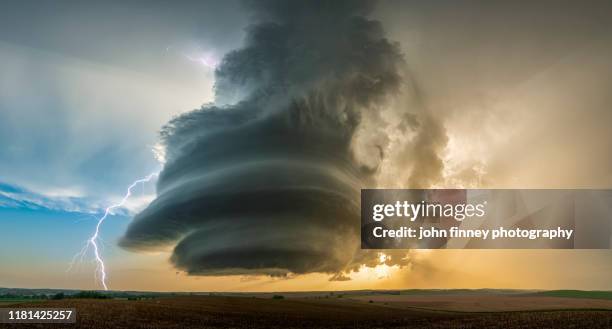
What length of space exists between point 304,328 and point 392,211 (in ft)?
33.6

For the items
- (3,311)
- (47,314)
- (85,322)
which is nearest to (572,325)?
(85,322)

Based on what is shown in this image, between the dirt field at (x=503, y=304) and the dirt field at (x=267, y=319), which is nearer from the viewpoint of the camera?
the dirt field at (x=267, y=319)

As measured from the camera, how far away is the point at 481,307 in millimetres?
53656

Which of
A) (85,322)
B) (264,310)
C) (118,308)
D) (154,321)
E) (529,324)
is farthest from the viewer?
(264,310)

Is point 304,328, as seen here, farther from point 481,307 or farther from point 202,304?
point 481,307

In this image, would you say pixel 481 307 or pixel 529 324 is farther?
pixel 481 307

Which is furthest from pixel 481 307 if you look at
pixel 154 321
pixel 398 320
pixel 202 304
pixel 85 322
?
pixel 85 322

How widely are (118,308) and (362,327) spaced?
18608 mm

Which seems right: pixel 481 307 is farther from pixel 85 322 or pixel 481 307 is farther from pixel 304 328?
pixel 85 322

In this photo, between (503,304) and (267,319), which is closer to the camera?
(267,319)

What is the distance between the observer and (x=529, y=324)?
34875 millimetres

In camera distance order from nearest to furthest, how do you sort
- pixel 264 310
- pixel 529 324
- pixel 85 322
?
pixel 85 322
pixel 529 324
pixel 264 310

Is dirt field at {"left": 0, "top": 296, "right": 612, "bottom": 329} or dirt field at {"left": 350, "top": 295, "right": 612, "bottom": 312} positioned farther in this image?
dirt field at {"left": 350, "top": 295, "right": 612, "bottom": 312}

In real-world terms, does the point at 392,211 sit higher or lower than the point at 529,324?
higher
